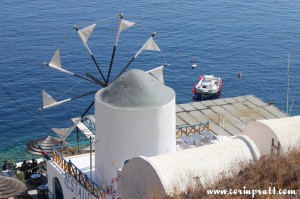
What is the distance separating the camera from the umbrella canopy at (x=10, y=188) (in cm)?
3250

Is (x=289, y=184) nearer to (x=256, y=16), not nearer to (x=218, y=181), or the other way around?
(x=218, y=181)

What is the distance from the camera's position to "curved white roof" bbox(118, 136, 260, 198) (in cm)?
2278

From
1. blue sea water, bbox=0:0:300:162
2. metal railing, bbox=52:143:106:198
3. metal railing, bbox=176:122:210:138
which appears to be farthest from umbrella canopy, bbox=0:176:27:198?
blue sea water, bbox=0:0:300:162

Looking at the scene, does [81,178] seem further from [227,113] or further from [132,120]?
[227,113]

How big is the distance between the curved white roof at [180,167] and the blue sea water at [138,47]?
3638 cm

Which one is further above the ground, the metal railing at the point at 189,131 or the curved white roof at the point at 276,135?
the curved white roof at the point at 276,135

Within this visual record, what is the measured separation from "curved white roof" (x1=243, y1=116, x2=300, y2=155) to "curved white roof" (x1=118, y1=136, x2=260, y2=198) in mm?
1994

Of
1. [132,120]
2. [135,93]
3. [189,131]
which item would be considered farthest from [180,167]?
[189,131]

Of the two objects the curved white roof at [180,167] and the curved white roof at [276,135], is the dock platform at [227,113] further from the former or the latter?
the curved white roof at [180,167]

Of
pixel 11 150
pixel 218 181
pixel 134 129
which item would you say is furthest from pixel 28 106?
pixel 218 181

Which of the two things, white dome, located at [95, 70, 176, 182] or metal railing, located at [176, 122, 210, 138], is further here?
Answer: metal railing, located at [176, 122, 210, 138]

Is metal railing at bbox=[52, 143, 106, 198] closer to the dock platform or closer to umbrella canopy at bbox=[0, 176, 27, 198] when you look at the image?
umbrella canopy at bbox=[0, 176, 27, 198]

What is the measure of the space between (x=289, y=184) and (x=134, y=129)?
940 cm

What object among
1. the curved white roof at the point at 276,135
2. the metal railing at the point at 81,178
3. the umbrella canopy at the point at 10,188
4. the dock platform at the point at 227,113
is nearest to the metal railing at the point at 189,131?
the curved white roof at the point at 276,135
